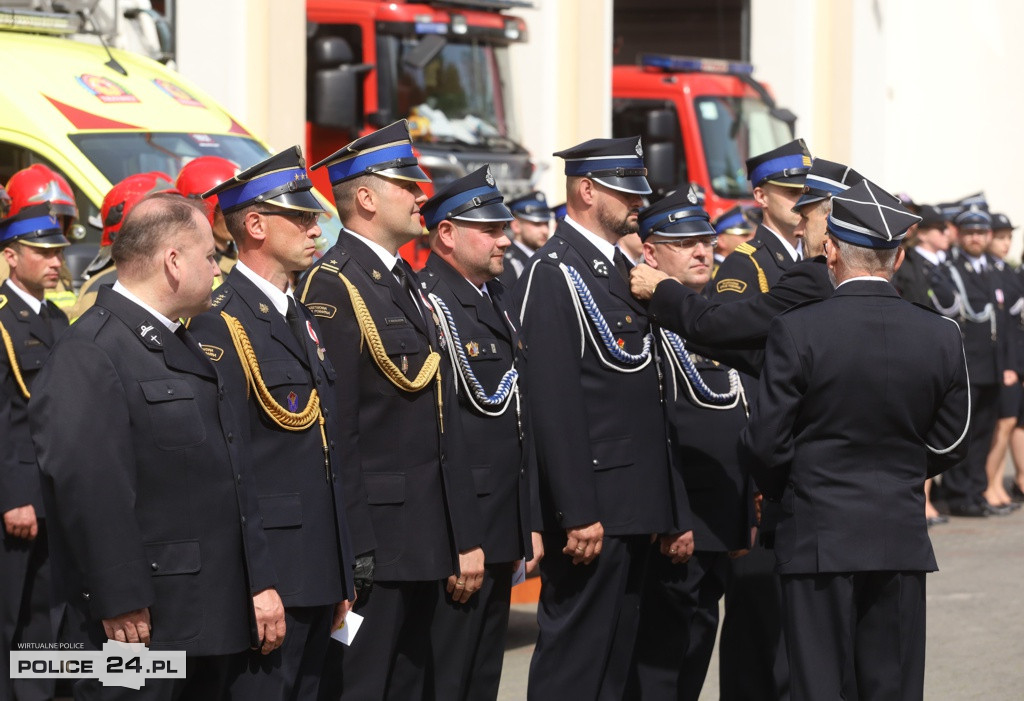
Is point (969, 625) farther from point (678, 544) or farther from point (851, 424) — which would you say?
point (851, 424)

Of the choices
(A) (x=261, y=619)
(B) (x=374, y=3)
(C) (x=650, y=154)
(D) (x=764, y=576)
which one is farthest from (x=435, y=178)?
(A) (x=261, y=619)

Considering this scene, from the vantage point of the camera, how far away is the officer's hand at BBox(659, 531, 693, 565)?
6.19 m

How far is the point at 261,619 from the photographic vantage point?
4.50m

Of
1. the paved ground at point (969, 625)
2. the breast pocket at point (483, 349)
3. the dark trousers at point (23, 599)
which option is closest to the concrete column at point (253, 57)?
the paved ground at point (969, 625)

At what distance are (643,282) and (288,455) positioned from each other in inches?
71.4

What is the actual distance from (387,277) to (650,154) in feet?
37.8

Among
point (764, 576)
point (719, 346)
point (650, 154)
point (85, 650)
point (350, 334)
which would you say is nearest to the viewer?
point (85, 650)

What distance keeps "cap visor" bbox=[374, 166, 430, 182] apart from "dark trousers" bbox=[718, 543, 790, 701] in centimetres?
221

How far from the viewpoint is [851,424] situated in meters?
A: 5.22

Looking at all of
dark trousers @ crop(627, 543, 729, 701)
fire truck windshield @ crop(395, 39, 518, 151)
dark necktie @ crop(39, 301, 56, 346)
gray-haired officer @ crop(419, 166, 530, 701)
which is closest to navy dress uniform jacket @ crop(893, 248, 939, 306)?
fire truck windshield @ crop(395, 39, 518, 151)

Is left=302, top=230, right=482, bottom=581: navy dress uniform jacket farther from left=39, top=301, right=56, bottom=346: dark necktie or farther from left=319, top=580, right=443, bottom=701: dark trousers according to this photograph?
left=39, top=301, right=56, bottom=346: dark necktie

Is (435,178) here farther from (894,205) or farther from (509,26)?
(894,205)

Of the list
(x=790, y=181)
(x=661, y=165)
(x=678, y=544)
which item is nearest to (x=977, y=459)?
(x=661, y=165)

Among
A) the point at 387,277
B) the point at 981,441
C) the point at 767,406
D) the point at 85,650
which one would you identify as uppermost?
the point at 387,277
